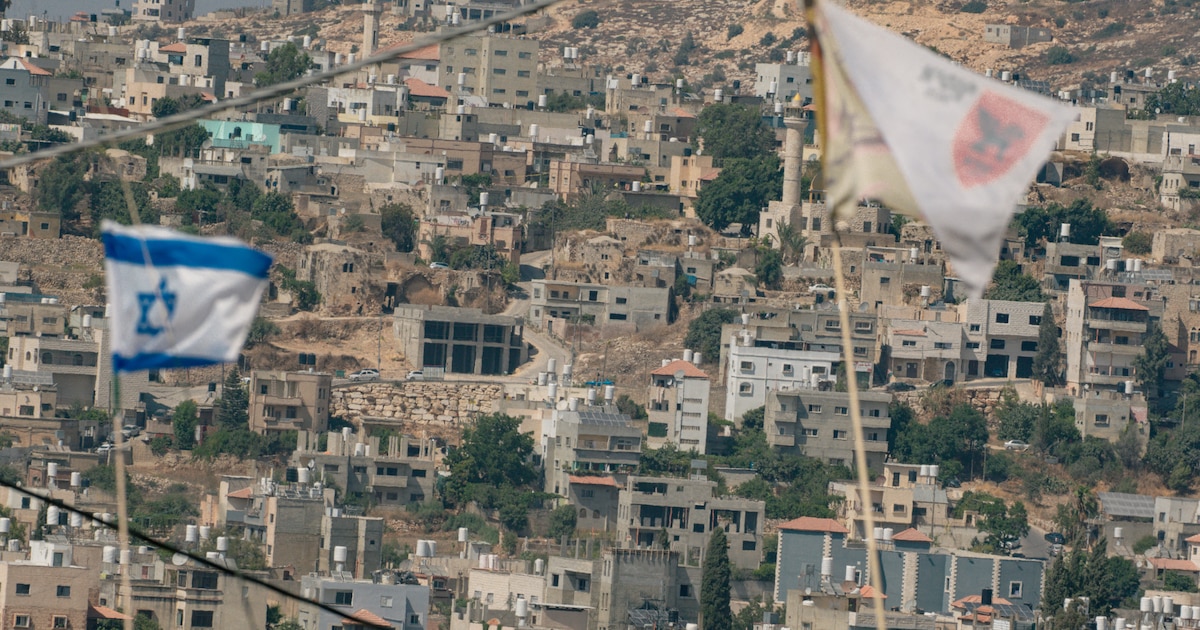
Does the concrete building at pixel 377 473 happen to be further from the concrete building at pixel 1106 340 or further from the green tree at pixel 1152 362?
the green tree at pixel 1152 362

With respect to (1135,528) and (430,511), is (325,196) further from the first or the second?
(1135,528)

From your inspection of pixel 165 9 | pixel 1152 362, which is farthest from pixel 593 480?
pixel 165 9

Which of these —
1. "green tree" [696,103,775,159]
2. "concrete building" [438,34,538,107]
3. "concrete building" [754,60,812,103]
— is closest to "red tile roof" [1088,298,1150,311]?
"green tree" [696,103,775,159]

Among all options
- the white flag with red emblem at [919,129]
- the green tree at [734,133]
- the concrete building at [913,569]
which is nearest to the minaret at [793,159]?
the green tree at [734,133]

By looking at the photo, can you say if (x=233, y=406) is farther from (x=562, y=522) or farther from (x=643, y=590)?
(x=643, y=590)

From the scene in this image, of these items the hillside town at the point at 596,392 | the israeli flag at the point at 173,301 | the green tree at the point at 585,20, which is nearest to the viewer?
the israeli flag at the point at 173,301

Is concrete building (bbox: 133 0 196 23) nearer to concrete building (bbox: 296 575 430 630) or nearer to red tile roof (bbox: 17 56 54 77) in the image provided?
red tile roof (bbox: 17 56 54 77)
